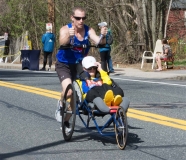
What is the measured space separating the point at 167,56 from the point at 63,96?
53.1 ft

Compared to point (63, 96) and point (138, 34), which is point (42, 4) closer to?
point (138, 34)

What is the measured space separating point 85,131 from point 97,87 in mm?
1396

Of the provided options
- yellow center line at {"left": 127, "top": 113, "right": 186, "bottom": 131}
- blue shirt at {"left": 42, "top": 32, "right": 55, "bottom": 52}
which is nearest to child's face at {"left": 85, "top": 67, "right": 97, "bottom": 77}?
yellow center line at {"left": 127, "top": 113, "right": 186, "bottom": 131}

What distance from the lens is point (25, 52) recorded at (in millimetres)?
28469

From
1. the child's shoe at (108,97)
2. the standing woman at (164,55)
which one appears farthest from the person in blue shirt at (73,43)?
the standing woman at (164,55)

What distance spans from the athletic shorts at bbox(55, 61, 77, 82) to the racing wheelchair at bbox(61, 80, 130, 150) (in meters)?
0.19

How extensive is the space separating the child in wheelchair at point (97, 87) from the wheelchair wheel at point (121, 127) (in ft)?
0.76

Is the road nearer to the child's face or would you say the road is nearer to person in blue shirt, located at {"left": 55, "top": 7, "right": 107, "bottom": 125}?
person in blue shirt, located at {"left": 55, "top": 7, "right": 107, "bottom": 125}

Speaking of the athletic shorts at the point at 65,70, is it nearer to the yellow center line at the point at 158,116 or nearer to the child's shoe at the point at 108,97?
the child's shoe at the point at 108,97

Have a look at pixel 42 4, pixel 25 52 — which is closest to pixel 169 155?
pixel 25 52

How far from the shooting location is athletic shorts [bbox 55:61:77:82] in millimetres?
8807

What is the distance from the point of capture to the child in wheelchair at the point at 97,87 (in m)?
8.12

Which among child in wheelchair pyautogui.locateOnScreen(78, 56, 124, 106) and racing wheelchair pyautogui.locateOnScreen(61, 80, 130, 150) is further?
child in wheelchair pyautogui.locateOnScreen(78, 56, 124, 106)

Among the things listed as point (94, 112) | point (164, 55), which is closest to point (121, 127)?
point (94, 112)
